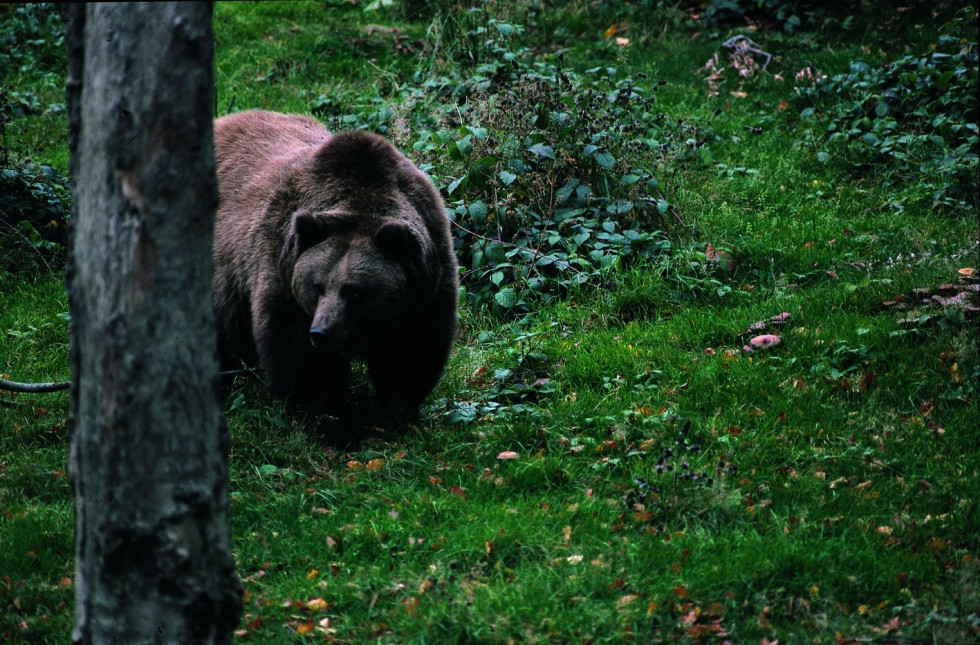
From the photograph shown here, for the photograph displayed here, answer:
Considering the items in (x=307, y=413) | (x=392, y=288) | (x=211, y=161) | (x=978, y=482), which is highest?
(x=211, y=161)

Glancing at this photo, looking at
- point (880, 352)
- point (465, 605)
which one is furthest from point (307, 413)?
point (880, 352)

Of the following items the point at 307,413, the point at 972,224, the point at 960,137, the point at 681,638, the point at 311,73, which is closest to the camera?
the point at 681,638

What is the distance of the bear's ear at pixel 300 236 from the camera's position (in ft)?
18.1

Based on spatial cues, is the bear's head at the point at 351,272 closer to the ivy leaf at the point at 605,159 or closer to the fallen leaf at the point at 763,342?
the fallen leaf at the point at 763,342

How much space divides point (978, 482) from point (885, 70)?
656 cm

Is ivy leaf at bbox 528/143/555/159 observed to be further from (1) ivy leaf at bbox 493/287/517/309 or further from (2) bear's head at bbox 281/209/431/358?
(2) bear's head at bbox 281/209/431/358

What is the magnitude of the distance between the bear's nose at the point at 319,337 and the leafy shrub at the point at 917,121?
565 centimetres

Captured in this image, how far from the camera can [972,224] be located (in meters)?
7.67

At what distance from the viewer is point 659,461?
500 centimetres

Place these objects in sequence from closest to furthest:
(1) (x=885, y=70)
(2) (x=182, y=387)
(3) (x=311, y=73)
A: (2) (x=182, y=387) → (1) (x=885, y=70) → (3) (x=311, y=73)

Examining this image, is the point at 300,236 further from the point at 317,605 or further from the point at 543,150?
the point at 543,150

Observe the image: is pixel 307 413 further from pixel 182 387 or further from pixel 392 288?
pixel 182 387

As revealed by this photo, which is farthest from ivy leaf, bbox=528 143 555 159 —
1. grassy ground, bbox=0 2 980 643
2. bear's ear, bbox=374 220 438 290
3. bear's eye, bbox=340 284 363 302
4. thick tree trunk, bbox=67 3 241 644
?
thick tree trunk, bbox=67 3 241 644

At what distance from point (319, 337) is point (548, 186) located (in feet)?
11.8
